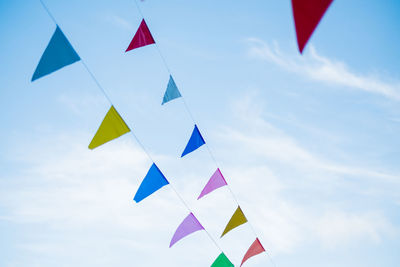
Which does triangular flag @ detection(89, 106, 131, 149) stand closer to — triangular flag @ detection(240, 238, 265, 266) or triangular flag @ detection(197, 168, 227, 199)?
triangular flag @ detection(197, 168, 227, 199)

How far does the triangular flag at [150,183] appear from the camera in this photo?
3.93m

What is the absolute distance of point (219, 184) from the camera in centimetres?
472

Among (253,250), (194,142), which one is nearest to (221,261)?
(253,250)

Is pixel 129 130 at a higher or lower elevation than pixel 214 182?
lower

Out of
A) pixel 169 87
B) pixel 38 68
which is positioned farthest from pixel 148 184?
pixel 38 68

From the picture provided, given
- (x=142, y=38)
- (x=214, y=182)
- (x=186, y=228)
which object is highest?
(x=142, y=38)

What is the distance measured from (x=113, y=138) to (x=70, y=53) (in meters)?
1.04

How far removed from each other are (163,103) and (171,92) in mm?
188

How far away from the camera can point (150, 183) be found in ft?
13.1

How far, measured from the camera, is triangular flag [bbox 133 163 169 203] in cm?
393

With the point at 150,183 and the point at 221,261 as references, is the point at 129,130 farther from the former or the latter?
the point at 221,261

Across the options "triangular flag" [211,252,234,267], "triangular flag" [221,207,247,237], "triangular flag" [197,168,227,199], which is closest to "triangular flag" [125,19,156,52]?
"triangular flag" [197,168,227,199]

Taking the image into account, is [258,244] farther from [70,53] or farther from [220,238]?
[70,53]

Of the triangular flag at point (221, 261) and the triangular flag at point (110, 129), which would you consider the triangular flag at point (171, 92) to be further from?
the triangular flag at point (221, 261)
